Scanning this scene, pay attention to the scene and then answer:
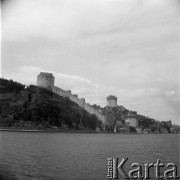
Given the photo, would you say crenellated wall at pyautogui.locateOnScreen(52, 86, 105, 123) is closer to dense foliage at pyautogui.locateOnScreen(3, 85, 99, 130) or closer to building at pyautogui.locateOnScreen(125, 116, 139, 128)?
dense foliage at pyautogui.locateOnScreen(3, 85, 99, 130)

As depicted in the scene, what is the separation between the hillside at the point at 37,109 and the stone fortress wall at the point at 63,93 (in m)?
1.82

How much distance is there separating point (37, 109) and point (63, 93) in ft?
42.4

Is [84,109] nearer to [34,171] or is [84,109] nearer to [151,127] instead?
[151,127]

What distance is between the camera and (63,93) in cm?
8056

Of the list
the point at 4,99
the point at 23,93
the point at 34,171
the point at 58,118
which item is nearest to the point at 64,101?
the point at 58,118

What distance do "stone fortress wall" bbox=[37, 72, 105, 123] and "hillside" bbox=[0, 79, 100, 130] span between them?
5.96ft

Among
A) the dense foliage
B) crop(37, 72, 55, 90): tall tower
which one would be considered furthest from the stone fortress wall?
the dense foliage

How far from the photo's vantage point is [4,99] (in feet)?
227

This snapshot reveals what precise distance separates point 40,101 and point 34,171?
62.5 m

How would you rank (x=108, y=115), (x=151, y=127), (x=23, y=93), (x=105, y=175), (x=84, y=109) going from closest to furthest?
1. (x=105, y=175)
2. (x=23, y=93)
3. (x=84, y=109)
4. (x=108, y=115)
5. (x=151, y=127)

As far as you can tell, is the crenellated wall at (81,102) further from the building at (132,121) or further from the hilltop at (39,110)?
the building at (132,121)

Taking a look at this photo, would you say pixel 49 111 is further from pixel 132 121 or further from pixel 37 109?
pixel 132 121

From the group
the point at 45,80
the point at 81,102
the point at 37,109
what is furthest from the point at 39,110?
the point at 81,102

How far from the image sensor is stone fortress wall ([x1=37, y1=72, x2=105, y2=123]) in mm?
74812
